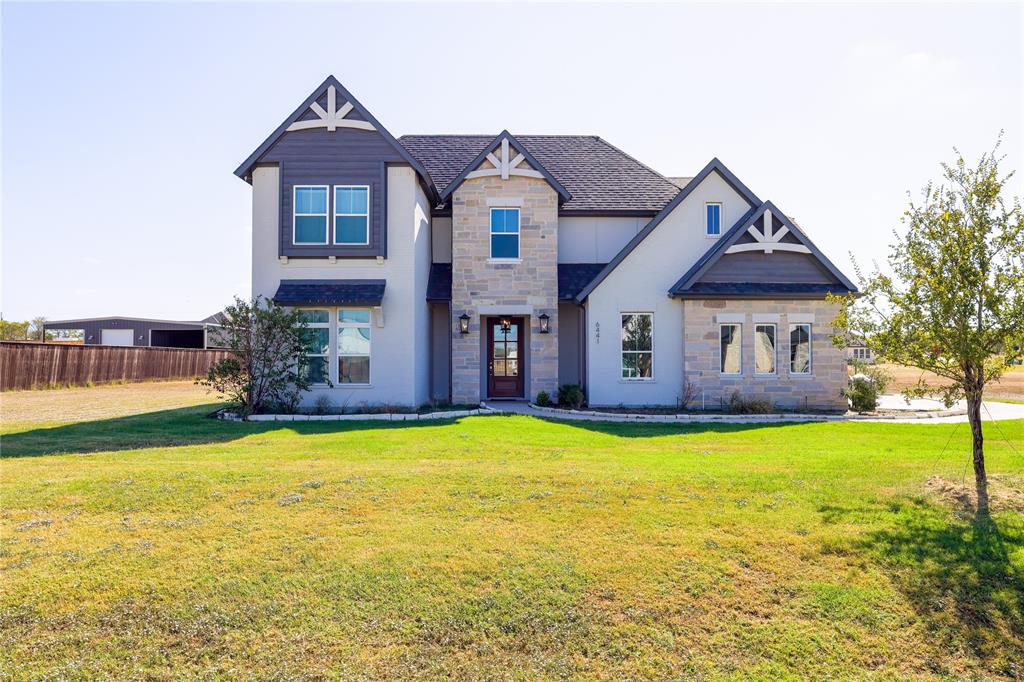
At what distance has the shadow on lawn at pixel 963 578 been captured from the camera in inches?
169

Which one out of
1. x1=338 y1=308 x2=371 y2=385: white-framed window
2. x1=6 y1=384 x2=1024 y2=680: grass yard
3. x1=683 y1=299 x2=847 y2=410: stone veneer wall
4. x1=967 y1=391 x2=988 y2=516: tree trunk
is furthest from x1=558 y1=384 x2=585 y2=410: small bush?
x1=967 y1=391 x2=988 y2=516: tree trunk

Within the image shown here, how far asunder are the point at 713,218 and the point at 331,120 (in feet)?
36.1

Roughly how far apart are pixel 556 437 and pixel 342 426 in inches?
193

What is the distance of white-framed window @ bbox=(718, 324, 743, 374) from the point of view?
16.8 m

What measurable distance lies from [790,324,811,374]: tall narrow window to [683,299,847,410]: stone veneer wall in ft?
0.39

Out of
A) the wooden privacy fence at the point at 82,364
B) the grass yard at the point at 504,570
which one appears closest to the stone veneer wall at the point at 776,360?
the grass yard at the point at 504,570

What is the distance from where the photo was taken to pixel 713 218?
1747 cm

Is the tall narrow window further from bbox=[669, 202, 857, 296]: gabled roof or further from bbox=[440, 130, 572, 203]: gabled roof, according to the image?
bbox=[440, 130, 572, 203]: gabled roof

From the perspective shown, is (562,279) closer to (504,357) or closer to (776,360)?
(504,357)

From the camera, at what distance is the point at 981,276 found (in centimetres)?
708

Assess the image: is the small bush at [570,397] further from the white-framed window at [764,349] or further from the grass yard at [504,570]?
the grass yard at [504,570]

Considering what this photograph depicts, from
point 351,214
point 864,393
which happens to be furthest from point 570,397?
point 864,393

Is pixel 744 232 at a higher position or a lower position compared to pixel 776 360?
higher

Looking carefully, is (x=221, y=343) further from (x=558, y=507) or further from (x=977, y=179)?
(x=977, y=179)
